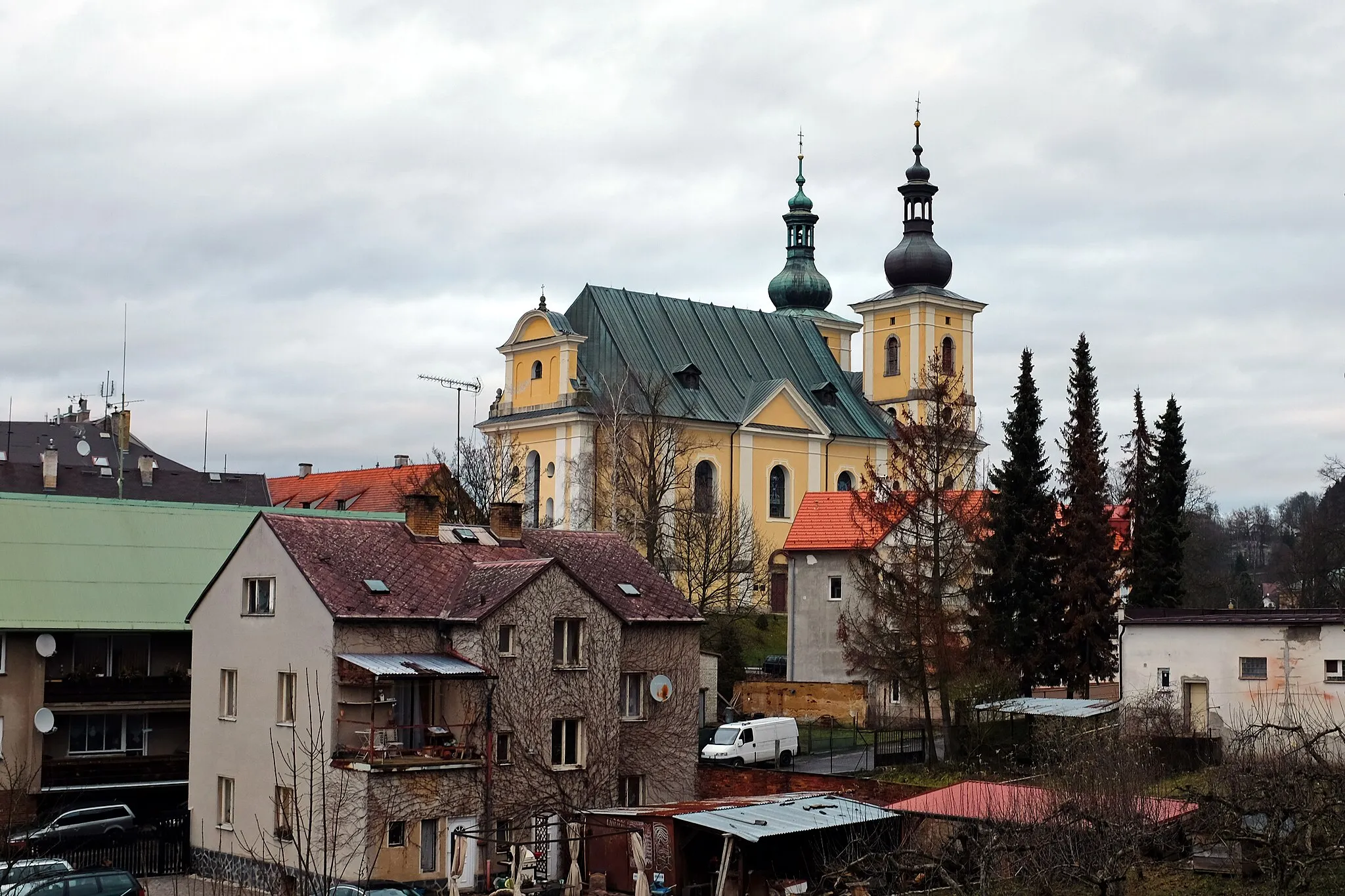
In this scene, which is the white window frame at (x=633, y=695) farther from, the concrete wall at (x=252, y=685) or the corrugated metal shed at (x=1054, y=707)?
the corrugated metal shed at (x=1054, y=707)

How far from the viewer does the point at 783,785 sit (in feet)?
121

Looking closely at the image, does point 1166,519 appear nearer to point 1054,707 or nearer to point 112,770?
point 1054,707

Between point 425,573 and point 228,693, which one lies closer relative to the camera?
point 425,573

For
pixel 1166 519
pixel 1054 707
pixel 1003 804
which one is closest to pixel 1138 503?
pixel 1166 519

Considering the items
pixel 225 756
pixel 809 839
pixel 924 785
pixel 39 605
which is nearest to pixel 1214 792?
pixel 809 839

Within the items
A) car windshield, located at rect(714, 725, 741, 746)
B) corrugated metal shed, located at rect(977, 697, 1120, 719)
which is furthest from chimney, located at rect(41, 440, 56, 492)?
corrugated metal shed, located at rect(977, 697, 1120, 719)

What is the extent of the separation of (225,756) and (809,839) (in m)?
12.6

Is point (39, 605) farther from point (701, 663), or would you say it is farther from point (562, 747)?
point (701, 663)

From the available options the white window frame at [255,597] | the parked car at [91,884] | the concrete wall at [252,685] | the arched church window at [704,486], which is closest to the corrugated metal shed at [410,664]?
the concrete wall at [252,685]

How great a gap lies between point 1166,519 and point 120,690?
29167 millimetres

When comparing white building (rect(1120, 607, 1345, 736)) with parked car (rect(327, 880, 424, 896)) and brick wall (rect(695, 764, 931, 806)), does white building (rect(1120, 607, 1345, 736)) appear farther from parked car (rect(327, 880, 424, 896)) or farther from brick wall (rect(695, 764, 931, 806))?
parked car (rect(327, 880, 424, 896))

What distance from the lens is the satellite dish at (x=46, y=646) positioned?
3956 centimetres

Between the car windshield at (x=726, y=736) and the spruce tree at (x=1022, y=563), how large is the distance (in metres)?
6.85

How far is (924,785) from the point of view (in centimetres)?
3591
